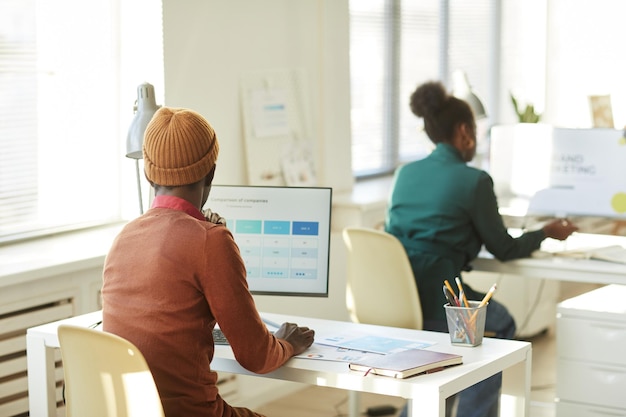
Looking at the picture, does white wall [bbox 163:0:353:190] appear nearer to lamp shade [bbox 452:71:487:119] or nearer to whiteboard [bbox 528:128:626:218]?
lamp shade [bbox 452:71:487:119]

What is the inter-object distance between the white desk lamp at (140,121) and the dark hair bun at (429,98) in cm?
117

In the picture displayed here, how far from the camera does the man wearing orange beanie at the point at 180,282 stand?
2.15 meters

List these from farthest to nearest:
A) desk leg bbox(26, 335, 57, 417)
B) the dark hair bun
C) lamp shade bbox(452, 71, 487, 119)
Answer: lamp shade bbox(452, 71, 487, 119) → the dark hair bun → desk leg bbox(26, 335, 57, 417)

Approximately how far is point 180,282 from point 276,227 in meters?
0.73

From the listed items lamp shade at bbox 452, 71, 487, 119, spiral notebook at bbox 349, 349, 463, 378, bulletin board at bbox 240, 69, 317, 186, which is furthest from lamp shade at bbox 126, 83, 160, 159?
lamp shade at bbox 452, 71, 487, 119

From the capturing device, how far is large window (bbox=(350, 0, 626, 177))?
5707 mm

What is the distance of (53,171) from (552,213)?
1.97m

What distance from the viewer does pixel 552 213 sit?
4.05m

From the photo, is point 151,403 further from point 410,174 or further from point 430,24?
point 430,24

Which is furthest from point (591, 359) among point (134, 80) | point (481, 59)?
point (481, 59)

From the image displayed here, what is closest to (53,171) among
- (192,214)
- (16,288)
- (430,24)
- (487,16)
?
(16,288)

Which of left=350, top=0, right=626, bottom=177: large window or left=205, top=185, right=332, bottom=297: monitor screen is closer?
left=205, top=185, right=332, bottom=297: monitor screen

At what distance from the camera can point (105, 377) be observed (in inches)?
83.4

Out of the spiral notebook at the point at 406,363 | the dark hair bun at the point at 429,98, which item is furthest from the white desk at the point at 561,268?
the spiral notebook at the point at 406,363
